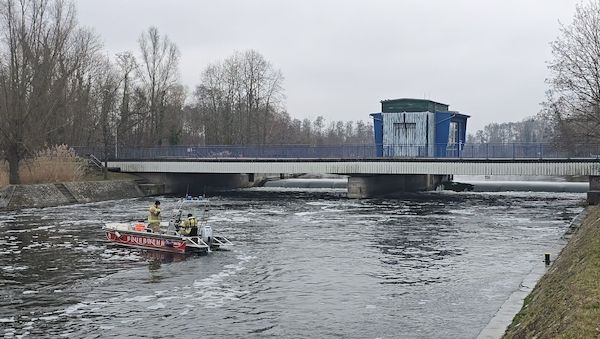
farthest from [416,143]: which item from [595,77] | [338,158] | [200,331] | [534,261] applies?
[200,331]

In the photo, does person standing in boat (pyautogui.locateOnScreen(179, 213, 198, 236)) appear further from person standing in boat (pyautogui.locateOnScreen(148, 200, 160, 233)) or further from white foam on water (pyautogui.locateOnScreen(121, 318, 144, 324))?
white foam on water (pyautogui.locateOnScreen(121, 318, 144, 324))

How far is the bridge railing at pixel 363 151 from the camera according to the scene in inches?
2152

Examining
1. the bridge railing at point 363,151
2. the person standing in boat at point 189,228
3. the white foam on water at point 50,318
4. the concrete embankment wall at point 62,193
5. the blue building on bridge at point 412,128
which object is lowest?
the white foam on water at point 50,318

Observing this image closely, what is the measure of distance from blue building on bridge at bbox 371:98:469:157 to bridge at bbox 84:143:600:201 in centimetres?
39

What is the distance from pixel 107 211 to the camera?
47.4 m

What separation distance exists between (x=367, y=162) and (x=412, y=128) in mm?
9574

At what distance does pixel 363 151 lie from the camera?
201 feet

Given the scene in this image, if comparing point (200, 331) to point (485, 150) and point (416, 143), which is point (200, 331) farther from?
point (416, 143)

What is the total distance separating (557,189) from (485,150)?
55.3 feet

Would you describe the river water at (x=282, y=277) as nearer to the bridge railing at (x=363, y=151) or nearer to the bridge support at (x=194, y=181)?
the bridge railing at (x=363, y=151)

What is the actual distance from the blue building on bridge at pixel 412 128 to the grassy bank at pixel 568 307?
47622mm

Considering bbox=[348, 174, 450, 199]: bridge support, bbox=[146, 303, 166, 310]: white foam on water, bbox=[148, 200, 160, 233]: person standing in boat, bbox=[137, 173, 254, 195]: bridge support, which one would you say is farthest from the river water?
bbox=[137, 173, 254, 195]: bridge support

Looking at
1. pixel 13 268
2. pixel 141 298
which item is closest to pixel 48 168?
pixel 13 268

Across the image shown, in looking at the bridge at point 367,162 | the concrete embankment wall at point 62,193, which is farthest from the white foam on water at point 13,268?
the bridge at point 367,162
